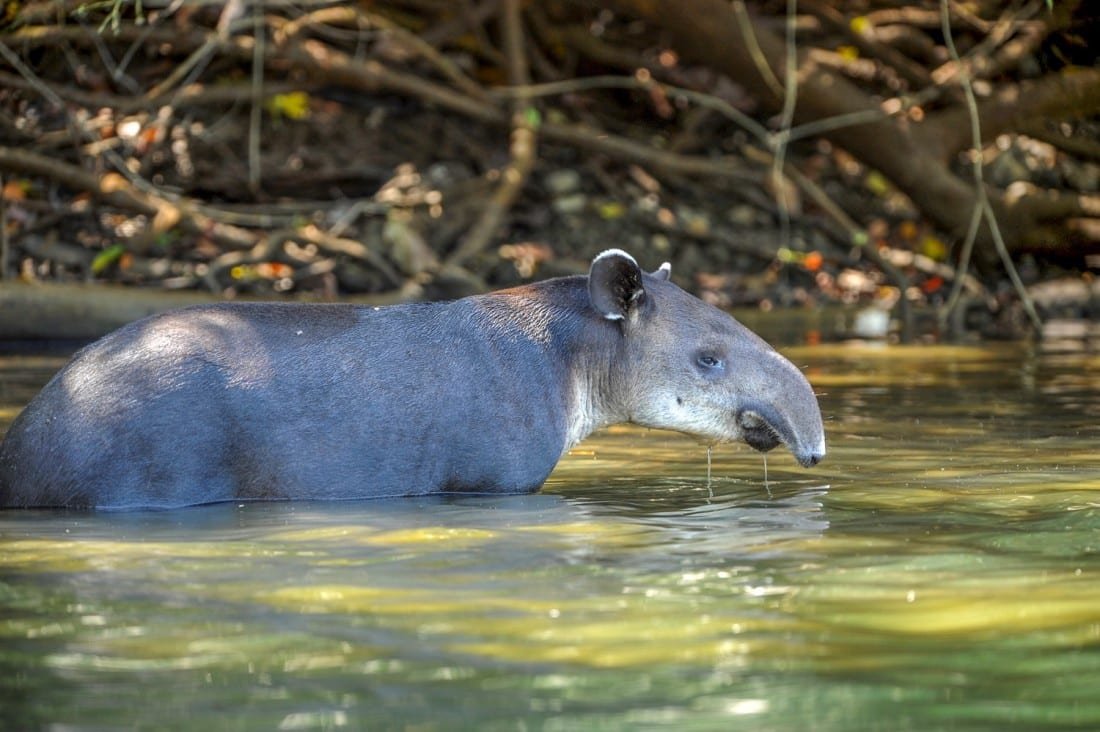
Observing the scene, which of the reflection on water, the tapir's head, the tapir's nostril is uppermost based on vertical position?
the tapir's head

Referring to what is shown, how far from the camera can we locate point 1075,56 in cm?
1689

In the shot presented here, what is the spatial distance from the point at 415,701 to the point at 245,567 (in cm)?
174

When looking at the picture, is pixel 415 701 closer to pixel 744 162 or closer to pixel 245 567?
pixel 245 567

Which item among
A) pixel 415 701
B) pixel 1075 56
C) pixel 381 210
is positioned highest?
pixel 1075 56

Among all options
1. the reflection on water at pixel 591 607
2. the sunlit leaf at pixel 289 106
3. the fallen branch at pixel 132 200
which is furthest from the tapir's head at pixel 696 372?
the sunlit leaf at pixel 289 106

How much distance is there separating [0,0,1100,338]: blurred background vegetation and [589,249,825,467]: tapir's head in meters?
6.85

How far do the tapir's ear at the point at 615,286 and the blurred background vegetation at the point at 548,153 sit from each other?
694 centimetres

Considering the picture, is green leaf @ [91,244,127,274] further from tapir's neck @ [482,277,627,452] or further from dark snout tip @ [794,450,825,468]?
dark snout tip @ [794,450,825,468]

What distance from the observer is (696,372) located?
807cm

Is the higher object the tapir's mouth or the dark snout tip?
the tapir's mouth

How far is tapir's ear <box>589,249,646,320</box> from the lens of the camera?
25.7ft

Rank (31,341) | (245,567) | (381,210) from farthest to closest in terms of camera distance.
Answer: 1. (381,210)
2. (31,341)
3. (245,567)

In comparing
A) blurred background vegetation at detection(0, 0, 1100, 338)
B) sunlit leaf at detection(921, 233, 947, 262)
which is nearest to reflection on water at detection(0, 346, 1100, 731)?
blurred background vegetation at detection(0, 0, 1100, 338)

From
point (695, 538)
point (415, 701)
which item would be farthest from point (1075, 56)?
point (415, 701)
